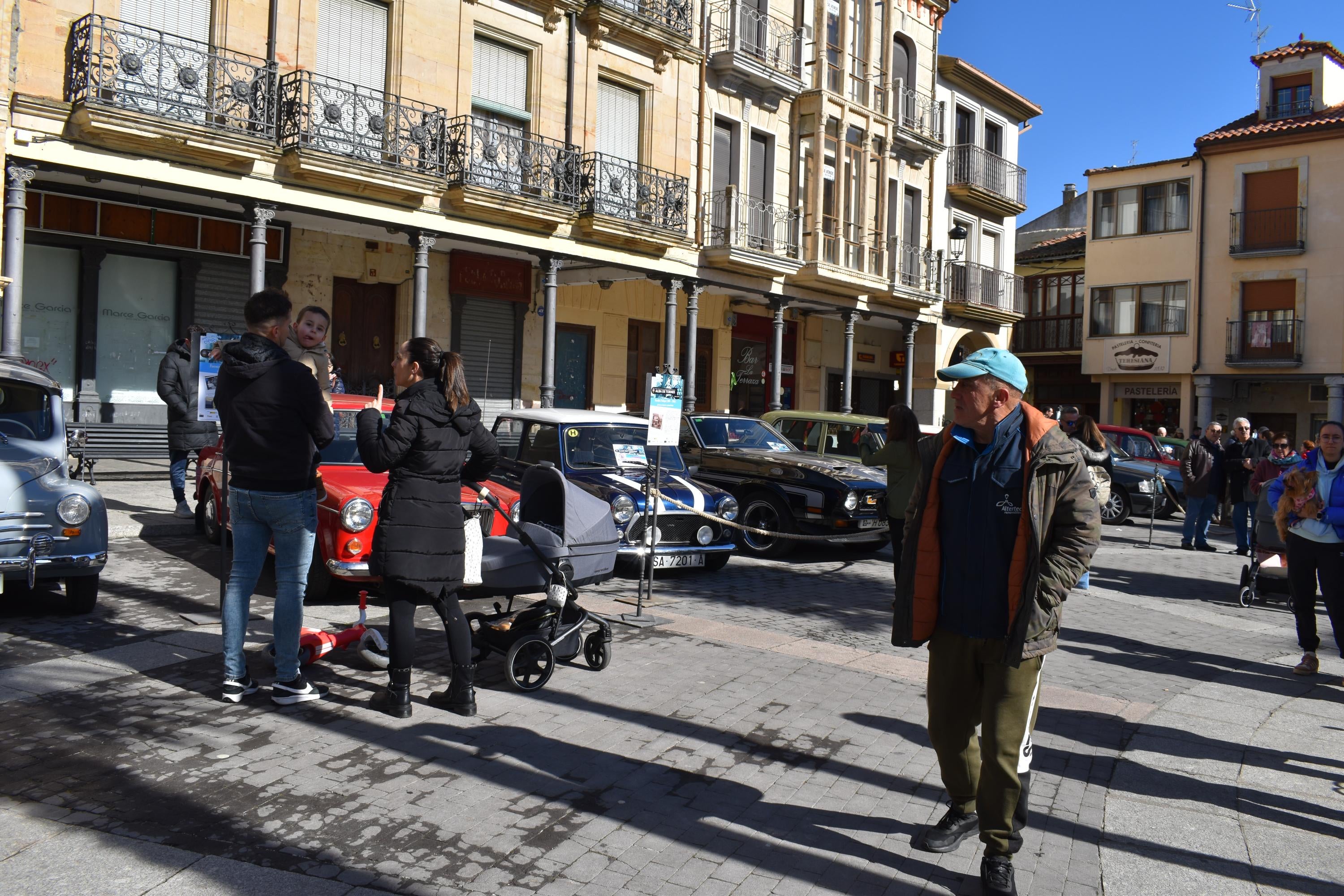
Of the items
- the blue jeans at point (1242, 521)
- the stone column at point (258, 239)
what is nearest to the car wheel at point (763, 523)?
the blue jeans at point (1242, 521)

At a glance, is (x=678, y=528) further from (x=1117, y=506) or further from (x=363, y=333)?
(x=1117, y=506)

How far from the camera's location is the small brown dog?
7.16 meters

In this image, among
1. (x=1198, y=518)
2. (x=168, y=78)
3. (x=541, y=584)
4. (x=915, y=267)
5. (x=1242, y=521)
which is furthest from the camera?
(x=915, y=267)

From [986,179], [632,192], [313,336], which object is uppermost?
[986,179]

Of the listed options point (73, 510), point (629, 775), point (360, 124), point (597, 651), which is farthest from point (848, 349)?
point (629, 775)

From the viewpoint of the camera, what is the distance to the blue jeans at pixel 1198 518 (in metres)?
16.1

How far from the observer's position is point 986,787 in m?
3.82

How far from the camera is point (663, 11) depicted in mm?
21578

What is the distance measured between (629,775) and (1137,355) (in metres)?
35.0

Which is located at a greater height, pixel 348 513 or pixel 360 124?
pixel 360 124

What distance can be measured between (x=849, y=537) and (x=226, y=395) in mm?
7821

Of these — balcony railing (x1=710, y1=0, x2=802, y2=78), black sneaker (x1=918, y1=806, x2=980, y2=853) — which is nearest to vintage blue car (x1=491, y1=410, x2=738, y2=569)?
black sneaker (x1=918, y1=806, x2=980, y2=853)

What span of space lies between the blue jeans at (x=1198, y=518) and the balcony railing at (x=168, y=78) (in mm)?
14979

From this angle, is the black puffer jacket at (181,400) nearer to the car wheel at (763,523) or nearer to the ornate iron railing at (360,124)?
the ornate iron railing at (360,124)
